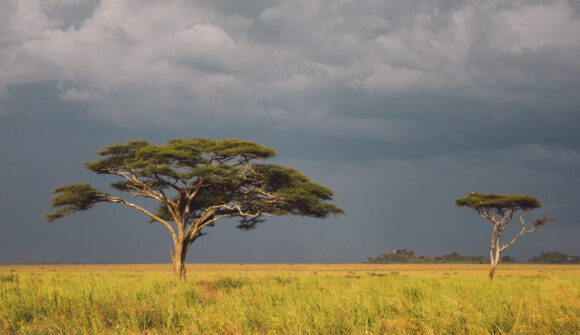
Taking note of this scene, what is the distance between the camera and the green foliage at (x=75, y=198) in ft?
105

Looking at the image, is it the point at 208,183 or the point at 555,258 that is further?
the point at 555,258

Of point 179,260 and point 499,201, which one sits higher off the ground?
point 499,201

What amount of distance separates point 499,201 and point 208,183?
2716cm

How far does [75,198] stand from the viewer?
31781mm

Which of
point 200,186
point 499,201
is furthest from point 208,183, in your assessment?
point 499,201

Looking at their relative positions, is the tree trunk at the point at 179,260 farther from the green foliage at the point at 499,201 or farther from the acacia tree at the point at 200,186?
the green foliage at the point at 499,201

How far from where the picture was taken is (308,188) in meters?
31.9

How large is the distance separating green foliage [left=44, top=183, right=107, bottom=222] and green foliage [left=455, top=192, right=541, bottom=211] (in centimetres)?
3209

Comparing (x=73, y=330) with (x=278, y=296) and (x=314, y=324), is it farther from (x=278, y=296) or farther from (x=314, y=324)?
(x=278, y=296)

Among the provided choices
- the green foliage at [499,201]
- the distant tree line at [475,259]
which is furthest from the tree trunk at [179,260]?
the distant tree line at [475,259]

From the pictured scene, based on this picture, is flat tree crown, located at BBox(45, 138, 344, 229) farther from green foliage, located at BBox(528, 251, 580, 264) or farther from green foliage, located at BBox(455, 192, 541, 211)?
green foliage, located at BBox(528, 251, 580, 264)

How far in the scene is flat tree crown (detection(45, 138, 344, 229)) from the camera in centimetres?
2958

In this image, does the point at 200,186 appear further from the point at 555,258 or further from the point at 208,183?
the point at 555,258

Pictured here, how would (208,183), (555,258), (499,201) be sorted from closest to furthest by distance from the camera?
(208,183), (499,201), (555,258)
